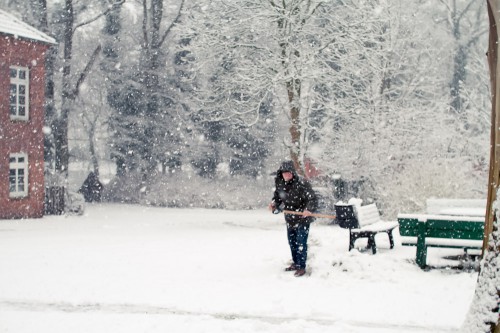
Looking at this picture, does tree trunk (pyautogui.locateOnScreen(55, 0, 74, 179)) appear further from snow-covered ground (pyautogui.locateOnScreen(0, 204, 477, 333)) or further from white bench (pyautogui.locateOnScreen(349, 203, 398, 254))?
white bench (pyautogui.locateOnScreen(349, 203, 398, 254))

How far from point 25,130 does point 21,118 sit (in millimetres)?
497

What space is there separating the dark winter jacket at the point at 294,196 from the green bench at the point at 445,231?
159 centimetres

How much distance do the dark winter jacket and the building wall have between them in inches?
625

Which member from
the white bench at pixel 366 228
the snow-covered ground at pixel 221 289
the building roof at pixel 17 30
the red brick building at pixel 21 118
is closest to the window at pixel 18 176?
the red brick building at pixel 21 118

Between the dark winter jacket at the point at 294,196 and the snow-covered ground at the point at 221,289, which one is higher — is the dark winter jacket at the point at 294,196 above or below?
above

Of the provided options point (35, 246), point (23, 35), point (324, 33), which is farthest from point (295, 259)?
point (23, 35)

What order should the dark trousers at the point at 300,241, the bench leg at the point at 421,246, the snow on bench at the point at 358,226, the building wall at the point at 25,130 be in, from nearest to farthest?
the bench leg at the point at 421,246 < the dark trousers at the point at 300,241 < the snow on bench at the point at 358,226 < the building wall at the point at 25,130

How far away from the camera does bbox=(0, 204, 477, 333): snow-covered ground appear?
709 centimetres

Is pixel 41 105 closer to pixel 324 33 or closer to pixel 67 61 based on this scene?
pixel 67 61

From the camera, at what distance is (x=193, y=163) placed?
114ft

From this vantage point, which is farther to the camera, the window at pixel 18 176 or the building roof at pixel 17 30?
the window at pixel 18 176

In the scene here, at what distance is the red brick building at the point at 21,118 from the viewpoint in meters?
23.0

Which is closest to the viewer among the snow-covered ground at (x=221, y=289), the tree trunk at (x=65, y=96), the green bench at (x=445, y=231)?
the snow-covered ground at (x=221, y=289)

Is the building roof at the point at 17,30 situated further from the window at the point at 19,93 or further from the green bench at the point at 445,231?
the green bench at the point at 445,231
